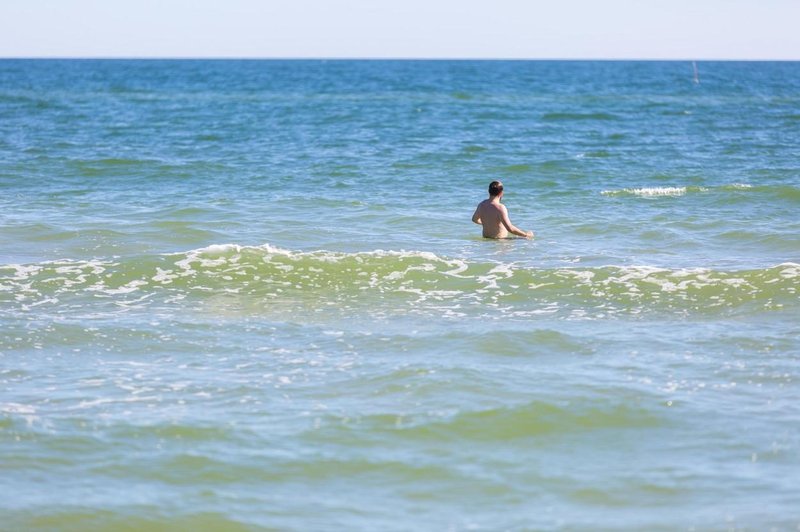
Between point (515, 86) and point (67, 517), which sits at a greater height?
point (515, 86)

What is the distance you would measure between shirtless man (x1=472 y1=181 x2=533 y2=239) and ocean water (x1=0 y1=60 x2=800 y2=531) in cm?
29

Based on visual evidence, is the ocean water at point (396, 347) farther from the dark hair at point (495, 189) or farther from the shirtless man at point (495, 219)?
the dark hair at point (495, 189)

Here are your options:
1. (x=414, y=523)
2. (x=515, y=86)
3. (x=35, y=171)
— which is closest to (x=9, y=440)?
(x=414, y=523)

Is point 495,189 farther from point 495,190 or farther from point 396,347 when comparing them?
point 396,347

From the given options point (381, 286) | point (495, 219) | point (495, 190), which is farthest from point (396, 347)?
point (495, 190)

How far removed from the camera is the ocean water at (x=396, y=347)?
20.0 feet

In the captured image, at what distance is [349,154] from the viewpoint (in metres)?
23.5

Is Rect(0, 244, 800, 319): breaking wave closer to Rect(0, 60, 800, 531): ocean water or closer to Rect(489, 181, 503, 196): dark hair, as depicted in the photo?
Rect(0, 60, 800, 531): ocean water

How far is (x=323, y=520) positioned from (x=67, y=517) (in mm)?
1446

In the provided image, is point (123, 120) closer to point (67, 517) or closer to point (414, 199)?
point (414, 199)

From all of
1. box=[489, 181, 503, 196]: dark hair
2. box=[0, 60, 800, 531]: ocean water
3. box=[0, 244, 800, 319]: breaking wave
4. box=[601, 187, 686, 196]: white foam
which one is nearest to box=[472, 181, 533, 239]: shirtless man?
box=[489, 181, 503, 196]: dark hair

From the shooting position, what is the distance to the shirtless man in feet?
45.3

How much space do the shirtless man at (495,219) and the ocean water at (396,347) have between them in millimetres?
294

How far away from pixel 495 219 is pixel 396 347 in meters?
5.30
